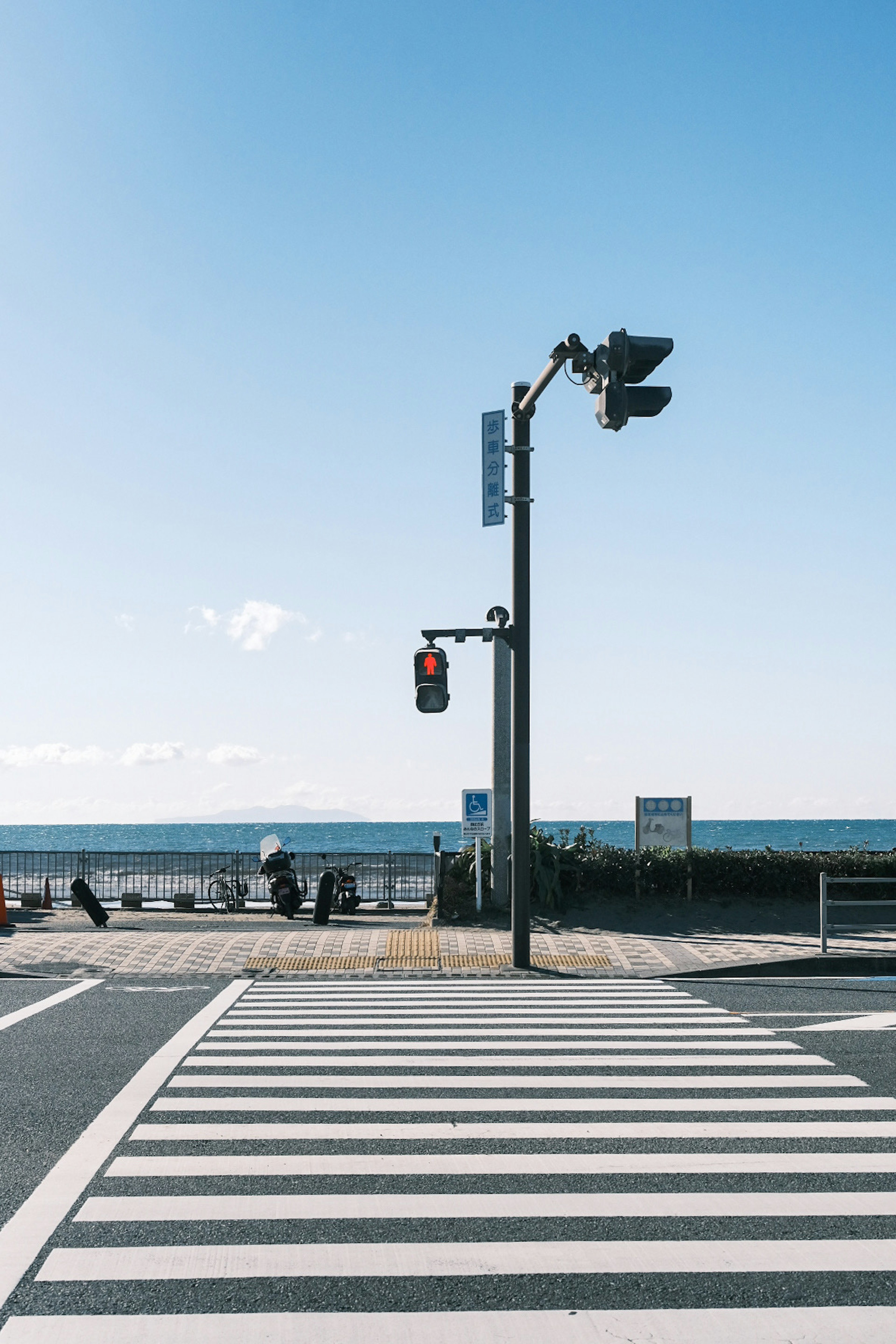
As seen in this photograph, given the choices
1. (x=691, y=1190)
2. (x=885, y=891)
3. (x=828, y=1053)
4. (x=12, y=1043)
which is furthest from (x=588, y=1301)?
(x=885, y=891)

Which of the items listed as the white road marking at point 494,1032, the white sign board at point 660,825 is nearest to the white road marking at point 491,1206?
the white road marking at point 494,1032

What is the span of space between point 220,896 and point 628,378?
16.2 metres

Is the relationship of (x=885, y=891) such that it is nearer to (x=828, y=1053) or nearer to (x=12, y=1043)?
(x=828, y=1053)

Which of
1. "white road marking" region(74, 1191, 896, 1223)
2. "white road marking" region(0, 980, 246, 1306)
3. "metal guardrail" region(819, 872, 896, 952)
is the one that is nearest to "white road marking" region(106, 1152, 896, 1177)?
"white road marking" region(0, 980, 246, 1306)

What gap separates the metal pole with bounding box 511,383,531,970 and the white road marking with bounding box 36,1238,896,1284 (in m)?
8.26

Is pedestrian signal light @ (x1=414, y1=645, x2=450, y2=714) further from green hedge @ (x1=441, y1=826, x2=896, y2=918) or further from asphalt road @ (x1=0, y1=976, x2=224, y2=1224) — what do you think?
green hedge @ (x1=441, y1=826, x2=896, y2=918)

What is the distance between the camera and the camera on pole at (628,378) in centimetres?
992

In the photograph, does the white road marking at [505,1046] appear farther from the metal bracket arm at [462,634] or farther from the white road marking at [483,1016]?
the metal bracket arm at [462,634]

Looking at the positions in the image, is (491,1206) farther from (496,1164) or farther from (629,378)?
(629,378)

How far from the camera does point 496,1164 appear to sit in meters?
6.18

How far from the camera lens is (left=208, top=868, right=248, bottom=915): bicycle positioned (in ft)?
74.5

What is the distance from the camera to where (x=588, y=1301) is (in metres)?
4.43

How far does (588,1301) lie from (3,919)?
16004mm

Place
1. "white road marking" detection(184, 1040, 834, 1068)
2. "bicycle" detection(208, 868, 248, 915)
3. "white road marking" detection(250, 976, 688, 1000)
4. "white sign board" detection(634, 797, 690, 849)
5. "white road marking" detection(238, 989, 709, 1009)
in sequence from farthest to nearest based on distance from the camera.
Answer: "bicycle" detection(208, 868, 248, 915) → "white sign board" detection(634, 797, 690, 849) → "white road marking" detection(250, 976, 688, 1000) → "white road marking" detection(238, 989, 709, 1009) → "white road marking" detection(184, 1040, 834, 1068)
